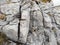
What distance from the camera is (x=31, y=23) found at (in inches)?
470

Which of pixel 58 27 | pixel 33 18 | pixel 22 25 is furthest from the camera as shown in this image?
pixel 58 27

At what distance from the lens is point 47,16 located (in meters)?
Result: 12.8

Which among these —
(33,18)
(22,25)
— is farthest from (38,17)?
(22,25)

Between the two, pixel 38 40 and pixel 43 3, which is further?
pixel 43 3

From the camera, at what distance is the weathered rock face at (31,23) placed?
1103 cm

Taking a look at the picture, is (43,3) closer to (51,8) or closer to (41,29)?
(51,8)

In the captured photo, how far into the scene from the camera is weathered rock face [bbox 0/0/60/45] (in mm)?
11031

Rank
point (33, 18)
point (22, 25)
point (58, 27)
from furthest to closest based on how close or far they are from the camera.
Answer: point (58, 27)
point (33, 18)
point (22, 25)

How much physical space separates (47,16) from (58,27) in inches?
44.9

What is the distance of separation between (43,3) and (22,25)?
128 inches

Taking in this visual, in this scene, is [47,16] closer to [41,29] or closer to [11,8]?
[41,29]

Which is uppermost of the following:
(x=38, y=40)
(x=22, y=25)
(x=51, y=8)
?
(x=51, y=8)

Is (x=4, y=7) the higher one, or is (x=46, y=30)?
(x=4, y=7)

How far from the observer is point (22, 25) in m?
11.2
